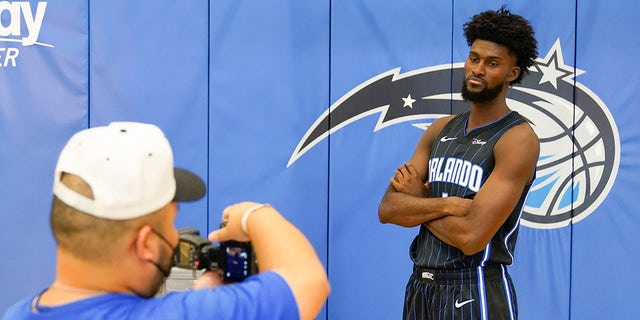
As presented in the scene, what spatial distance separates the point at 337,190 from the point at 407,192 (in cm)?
136

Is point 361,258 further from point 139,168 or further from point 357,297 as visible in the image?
point 139,168

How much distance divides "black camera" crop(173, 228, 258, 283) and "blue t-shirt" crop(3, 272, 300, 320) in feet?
0.64

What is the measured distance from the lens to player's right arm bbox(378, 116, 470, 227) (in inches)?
107

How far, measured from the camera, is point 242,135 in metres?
4.30

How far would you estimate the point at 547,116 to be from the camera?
4.14 meters

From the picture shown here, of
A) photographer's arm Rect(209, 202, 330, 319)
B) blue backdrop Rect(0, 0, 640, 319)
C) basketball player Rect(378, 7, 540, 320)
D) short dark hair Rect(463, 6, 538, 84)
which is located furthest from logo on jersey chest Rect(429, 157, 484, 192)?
photographer's arm Rect(209, 202, 330, 319)

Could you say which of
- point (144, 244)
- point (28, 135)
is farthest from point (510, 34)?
point (28, 135)

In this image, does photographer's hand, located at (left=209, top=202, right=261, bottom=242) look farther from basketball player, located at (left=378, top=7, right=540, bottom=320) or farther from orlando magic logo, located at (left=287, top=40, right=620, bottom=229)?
orlando magic logo, located at (left=287, top=40, right=620, bottom=229)

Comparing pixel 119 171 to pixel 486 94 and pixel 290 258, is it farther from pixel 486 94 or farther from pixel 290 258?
pixel 486 94

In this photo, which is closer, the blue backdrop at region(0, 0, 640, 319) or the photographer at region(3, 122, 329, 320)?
the photographer at region(3, 122, 329, 320)

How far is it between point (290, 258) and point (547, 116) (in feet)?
10.5

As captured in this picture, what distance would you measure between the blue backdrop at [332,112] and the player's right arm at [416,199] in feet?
3.85

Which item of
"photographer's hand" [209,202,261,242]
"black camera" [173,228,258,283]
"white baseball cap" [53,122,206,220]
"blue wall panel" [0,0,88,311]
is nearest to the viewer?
"white baseball cap" [53,122,206,220]

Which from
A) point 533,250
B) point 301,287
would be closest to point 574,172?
point 533,250
